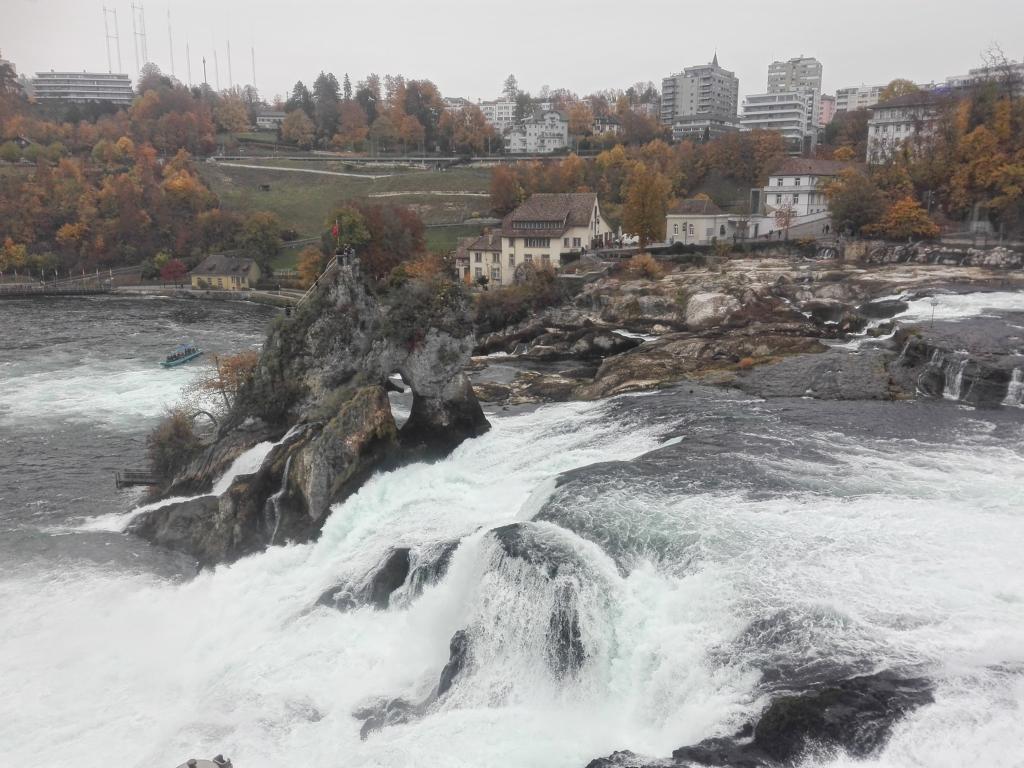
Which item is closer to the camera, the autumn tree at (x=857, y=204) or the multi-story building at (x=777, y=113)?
the autumn tree at (x=857, y=204)

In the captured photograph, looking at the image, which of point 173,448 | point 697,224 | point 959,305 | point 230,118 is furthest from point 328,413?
point 230,118

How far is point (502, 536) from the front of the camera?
2044cm

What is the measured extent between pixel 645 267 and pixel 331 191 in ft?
288

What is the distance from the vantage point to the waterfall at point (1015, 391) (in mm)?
30703

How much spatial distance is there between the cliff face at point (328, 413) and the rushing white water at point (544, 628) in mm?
1860

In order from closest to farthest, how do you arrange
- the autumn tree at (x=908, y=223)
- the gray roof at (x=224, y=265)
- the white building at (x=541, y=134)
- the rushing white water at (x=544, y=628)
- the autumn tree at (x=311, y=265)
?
the rushing white water at (x=544, y=628), the autumn tree at (x=908, y=223), the autumn tree at (x=311, y=265), the gray roof at (x=224, y=265), the white building at (x=541, y=134)

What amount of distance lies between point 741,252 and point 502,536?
52451 millimetres

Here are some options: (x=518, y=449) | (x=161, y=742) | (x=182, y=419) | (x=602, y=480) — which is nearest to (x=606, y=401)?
(x=518, y=449)

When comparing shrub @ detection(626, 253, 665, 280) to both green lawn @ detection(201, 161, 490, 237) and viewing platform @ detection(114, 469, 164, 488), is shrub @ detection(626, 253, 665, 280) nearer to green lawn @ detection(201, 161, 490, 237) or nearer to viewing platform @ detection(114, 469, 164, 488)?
viewing platform @ detection(114, 469, 164, 488)

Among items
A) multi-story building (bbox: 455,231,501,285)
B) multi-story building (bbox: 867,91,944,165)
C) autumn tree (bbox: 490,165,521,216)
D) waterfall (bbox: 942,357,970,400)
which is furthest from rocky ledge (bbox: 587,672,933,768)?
autumn tree (bbox: 490,165,521,216)

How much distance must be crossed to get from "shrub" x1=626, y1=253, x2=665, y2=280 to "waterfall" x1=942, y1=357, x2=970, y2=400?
26812mm

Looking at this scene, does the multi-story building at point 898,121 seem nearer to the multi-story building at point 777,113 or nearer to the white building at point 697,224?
the white building at point 697,224

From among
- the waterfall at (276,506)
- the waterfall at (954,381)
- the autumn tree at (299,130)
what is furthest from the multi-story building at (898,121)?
the autumn tree at (299,130)

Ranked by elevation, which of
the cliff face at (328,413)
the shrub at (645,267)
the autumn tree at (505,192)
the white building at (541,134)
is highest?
the white building at (541,134)
